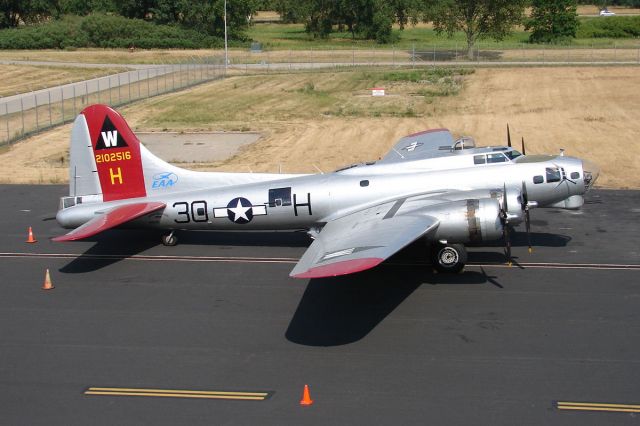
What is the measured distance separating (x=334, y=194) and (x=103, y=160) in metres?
8.74

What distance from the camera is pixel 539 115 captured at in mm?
54531

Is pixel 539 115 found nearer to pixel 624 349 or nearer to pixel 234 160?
pixel 234 160

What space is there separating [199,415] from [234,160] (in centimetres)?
3147

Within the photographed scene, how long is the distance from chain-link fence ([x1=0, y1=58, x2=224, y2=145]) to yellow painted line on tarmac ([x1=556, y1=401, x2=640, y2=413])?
4702cm

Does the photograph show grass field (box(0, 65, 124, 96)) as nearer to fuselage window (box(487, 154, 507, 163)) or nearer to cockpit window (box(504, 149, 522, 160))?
fuselage window (box(487, 154, 507, 163))

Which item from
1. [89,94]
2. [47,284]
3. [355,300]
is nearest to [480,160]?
[355,300]

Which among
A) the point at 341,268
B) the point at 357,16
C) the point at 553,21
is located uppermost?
the point at 357,16

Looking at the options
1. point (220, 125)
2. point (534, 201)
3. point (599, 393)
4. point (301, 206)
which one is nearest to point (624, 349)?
point (599, 393)

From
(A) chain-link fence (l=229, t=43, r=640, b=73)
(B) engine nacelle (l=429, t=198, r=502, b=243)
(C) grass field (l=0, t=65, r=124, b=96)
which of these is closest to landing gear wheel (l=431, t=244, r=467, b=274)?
(B) engine nacelle (l=429, t=198, r=502, b=243)

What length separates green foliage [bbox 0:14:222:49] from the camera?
113 metres

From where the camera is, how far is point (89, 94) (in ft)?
240

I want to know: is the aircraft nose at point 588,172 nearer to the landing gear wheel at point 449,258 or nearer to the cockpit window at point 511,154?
the cockpit window at point 511,154

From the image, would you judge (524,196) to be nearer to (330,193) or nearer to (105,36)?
(330,193)

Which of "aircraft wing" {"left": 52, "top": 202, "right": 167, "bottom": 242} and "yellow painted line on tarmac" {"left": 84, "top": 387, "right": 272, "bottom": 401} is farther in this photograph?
"aircraft wing" {"left": 52, "top": 202, "right": 167, "bottom": 242}
